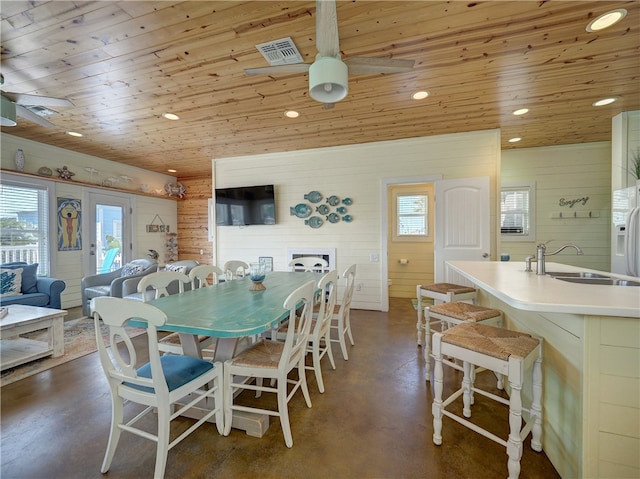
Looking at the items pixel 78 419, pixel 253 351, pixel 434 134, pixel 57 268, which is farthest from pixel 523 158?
pixel 57 268

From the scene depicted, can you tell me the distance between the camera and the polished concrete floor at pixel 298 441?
151cm

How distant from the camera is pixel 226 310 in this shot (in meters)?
1.83

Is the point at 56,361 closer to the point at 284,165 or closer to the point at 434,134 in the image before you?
the point at 284,165

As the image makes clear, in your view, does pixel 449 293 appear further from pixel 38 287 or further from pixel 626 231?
pixel 38 287

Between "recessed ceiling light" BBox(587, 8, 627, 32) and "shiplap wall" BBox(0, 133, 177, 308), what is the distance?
687 centimetres

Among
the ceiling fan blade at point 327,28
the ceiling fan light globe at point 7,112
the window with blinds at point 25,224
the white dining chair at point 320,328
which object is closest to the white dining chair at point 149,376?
the white dining chair at point 320,328

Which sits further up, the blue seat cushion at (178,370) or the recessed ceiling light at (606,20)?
the recessed ceiling light at (606,20)

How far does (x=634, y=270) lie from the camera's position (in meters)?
3.22

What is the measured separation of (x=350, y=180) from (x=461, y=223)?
1.86m

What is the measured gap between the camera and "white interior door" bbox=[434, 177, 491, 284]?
3.91 m

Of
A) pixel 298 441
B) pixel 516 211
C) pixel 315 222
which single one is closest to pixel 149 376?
pixel 298 441

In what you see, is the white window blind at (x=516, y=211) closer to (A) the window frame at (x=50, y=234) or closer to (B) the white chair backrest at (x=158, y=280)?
(B) the white chair backrest at (x=158, y=280)

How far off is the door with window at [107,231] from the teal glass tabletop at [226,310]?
13.8 ft

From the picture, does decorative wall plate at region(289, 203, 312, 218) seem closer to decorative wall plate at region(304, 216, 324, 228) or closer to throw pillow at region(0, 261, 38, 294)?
decorative wall plate at region(304, 216, 324, 228)
